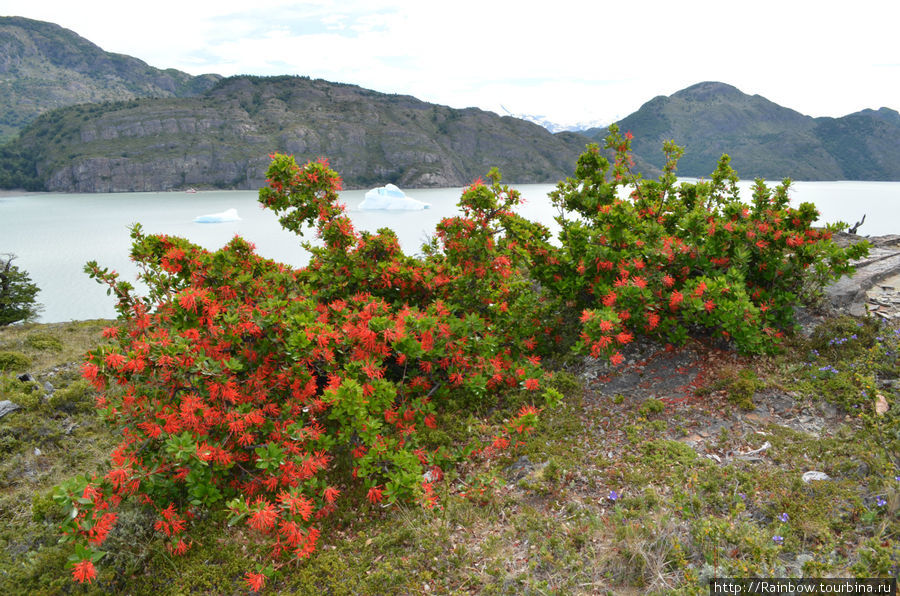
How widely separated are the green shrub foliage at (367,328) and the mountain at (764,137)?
7739 cm

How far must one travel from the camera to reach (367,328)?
209 inches

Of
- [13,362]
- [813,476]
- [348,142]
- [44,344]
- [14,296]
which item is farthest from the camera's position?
[348,142]

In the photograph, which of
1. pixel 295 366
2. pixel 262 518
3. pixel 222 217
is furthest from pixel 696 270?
pixel 222 217

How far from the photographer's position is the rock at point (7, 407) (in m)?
8.00

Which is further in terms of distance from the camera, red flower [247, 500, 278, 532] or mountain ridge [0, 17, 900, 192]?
mountain ridge [0, 17, 900, 192]

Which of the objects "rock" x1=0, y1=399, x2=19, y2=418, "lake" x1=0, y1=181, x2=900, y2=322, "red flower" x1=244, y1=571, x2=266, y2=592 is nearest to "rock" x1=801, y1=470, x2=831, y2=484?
"red flower" x1=244, y1=571, x2=266, y2=592

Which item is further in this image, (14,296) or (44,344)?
(14,296)

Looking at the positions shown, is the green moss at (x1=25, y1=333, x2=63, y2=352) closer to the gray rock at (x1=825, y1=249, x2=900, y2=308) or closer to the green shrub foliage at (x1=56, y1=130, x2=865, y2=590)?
the green shrub foliage at (x1=56, y1=130, x2=865, y2=590)

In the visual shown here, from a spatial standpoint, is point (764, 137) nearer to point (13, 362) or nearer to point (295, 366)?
point (295, 366)

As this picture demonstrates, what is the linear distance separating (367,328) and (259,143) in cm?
12209

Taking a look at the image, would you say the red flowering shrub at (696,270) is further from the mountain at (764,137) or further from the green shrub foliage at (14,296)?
the mountain at (764,137)

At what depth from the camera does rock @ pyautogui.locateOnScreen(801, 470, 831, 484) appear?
4.18 m

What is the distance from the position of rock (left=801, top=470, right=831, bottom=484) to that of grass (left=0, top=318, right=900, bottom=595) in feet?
0.21

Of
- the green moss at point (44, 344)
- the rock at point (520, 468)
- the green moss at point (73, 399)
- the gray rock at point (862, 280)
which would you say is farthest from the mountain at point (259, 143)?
the rock at point (520, 468)
